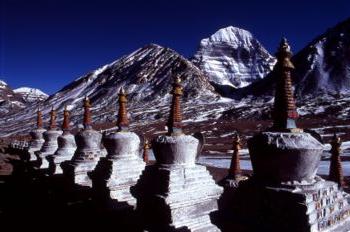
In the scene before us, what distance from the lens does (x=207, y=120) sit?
73.9 meters

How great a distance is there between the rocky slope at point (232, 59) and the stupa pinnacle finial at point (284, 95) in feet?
533

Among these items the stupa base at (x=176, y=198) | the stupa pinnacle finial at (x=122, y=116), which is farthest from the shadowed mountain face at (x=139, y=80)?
the stupa base at (x=176, y=198)

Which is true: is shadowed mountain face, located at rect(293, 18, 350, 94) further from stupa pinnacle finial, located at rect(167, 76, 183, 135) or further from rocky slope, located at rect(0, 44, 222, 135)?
stupa pinnacle finial, located at rect(167, 76, 183, 135)

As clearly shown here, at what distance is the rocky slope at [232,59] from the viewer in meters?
174

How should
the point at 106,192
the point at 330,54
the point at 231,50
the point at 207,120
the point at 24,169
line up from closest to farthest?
the point at 106,192
the point at 24,169
the point at 207,120
the point at 330,54
the point at 231,50

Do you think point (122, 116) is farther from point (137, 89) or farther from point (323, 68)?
point (137, 89)

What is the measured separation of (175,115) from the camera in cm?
803

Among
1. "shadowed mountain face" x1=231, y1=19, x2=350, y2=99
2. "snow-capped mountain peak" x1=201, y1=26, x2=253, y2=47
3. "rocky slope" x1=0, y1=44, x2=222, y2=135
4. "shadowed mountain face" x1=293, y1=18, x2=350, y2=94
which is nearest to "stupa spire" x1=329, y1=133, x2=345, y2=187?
"rocky slope" x1=0, y1=44, x2=222, y2=135

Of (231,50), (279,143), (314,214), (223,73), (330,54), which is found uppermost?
(231,50)

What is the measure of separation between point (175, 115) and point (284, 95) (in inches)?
107

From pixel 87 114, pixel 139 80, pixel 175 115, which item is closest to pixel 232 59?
pixel 139 80

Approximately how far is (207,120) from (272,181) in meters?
68.5

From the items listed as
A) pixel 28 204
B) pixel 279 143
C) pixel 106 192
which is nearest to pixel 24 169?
pixel 28 204

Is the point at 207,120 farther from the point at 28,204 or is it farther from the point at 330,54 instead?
the point at 28,204
